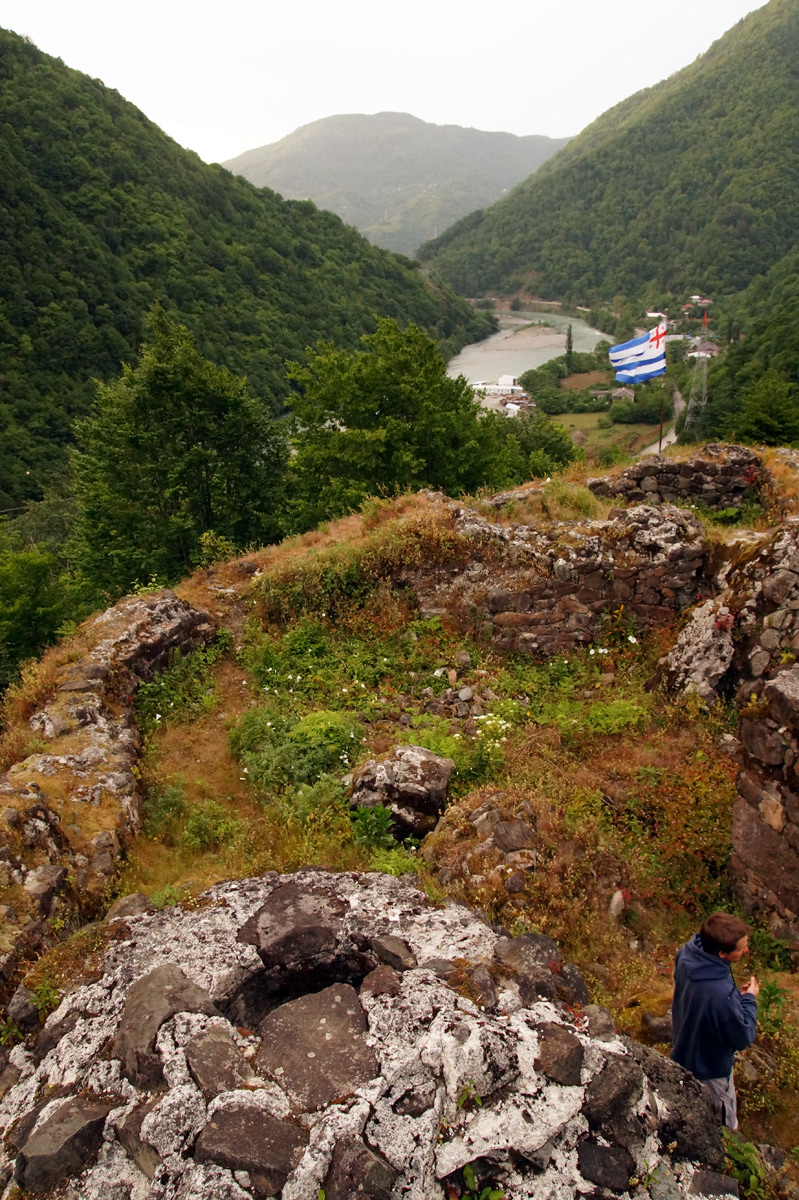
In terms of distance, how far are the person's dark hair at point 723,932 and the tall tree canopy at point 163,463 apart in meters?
15.8

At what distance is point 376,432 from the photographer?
17.9 m

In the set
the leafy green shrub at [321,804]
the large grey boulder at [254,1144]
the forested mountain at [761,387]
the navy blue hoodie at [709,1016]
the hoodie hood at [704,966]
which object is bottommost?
the forested mountain at [761,387]

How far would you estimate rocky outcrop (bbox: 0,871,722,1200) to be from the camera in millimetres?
2701

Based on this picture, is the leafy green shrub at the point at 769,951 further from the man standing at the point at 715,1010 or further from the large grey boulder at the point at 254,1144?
the large grey boulder at the point at 254,1144

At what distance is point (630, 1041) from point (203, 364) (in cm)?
1833

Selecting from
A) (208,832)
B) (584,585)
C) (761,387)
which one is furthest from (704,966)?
(761,387)

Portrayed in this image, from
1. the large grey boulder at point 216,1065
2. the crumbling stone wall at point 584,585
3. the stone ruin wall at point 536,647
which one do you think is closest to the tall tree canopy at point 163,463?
the stone ruin wall at point 536,647

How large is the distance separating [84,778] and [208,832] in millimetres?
1314

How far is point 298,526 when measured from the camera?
18.4 m

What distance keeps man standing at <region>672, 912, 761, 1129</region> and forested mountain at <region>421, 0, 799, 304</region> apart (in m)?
164

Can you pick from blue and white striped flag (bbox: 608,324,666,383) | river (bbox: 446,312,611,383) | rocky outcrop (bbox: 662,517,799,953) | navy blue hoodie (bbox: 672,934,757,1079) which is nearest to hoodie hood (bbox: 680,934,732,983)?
navy blue hoodie (bbox: 672,934,757,1079)

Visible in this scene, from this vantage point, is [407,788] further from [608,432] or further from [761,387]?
[608,432]

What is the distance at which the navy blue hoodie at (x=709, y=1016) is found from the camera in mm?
3232

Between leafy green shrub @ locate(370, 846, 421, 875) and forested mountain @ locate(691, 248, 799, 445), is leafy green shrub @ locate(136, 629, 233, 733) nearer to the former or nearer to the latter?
leafy green shrub @ locate(370, 846, 421, 875)
